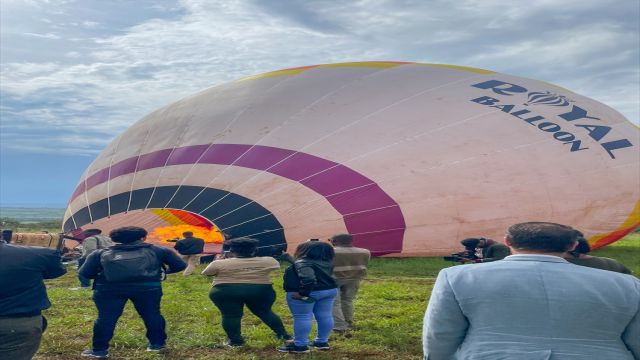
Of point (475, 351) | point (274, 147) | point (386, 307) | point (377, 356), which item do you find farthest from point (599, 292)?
point (274, 147)

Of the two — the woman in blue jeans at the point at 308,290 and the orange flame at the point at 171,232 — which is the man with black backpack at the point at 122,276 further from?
the orange flame at the point at 171,232

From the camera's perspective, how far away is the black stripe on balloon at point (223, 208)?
13.7m

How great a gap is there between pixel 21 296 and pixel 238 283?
282cm

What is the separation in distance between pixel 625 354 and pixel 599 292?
0.31 metres

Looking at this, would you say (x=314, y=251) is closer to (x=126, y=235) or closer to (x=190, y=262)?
(x=126, y=235)

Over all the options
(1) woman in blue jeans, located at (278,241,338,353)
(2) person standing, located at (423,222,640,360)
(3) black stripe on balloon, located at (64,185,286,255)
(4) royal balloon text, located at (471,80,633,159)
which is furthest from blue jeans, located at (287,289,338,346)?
(4) royal balloon text, located at (471,80,633,159)

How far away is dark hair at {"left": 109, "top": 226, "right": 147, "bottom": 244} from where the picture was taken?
6.73 metres

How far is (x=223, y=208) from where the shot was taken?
45.7 ft

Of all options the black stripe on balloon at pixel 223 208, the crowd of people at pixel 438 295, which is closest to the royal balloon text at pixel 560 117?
the black stripe on balloon at pixel 223 208

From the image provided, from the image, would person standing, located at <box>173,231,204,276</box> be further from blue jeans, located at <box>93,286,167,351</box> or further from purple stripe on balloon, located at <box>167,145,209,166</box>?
blue jeans, located at <box>93,286,167,351</box>

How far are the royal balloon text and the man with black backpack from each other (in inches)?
434

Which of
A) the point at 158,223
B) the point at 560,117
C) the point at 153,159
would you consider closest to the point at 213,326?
the point at 158,223

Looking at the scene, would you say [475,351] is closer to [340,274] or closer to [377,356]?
[377,356]

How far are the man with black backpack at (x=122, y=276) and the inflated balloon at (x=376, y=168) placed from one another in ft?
21.7
